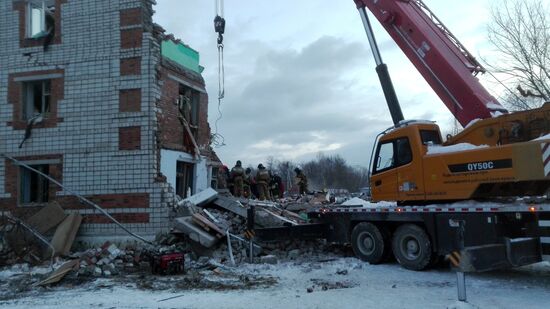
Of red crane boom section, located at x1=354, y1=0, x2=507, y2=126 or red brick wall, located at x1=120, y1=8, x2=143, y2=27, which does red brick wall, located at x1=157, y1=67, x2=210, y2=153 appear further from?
red crane boom section, located at x1=354, y1=0, x2=507, y2=126

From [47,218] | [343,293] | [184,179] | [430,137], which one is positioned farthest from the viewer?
[184,179]

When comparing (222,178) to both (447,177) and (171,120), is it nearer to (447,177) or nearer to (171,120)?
(171,120)

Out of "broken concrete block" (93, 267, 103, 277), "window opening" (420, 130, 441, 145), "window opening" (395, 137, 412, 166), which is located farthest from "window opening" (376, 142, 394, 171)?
"broken concrete block" (93, 267, 103, 277)

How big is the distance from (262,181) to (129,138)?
22.7 ft

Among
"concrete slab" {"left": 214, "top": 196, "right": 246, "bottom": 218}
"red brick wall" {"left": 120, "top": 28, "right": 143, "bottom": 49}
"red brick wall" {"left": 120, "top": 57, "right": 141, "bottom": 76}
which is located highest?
"red brick wall" {"left": 120, "top": 28, "right": 143, "bottom": 49}

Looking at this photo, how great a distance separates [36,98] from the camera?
50.9 ft

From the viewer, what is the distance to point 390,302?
26.5ft

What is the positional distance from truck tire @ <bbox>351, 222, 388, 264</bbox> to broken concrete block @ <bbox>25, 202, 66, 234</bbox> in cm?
789

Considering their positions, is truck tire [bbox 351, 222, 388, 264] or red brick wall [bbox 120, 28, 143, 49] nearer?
truck tire [bbox 351, 222, 388, 264]

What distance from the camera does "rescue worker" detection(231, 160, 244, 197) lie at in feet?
62.3

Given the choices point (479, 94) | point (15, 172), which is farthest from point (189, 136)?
point (479, 94)

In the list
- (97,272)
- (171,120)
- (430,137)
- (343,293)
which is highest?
(171,120)

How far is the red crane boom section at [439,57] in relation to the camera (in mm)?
10945

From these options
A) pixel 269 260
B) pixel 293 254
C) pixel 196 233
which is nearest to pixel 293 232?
pixel 293 254
